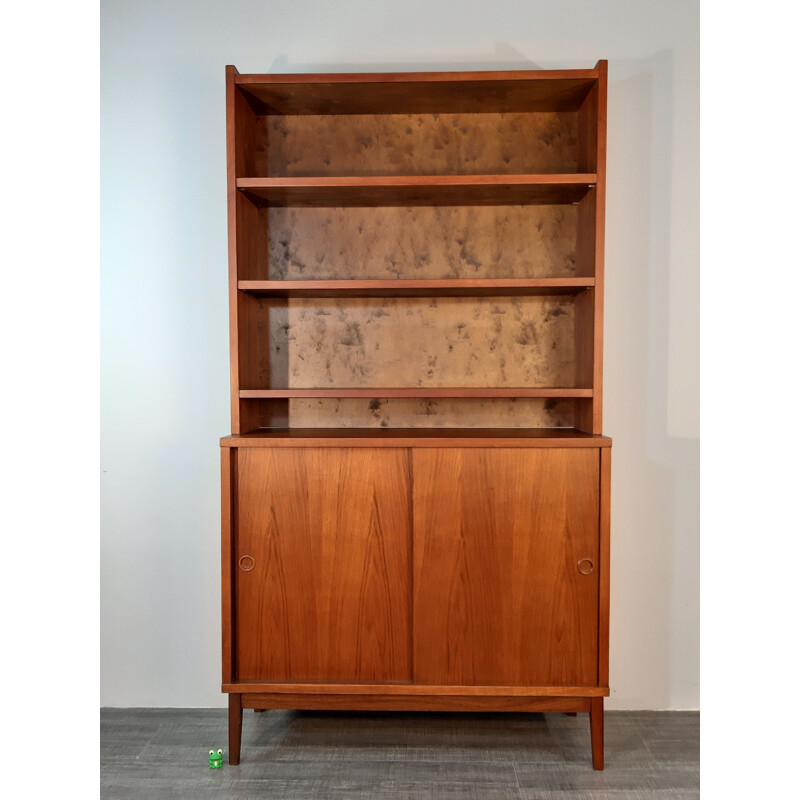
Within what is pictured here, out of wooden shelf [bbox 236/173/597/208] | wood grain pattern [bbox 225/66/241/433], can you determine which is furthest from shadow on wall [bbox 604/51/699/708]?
wood grain pattern [bbox 225/66/241/433]

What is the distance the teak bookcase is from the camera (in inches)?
78.2

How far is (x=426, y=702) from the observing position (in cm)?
201

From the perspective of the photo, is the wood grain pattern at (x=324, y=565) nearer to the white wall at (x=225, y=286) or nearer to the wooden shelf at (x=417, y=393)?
the wooden shelf at (x=417, y=393)

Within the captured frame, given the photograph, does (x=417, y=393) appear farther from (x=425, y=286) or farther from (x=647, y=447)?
(x=647, y=447)

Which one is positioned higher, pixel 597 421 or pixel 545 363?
pixel 545 363

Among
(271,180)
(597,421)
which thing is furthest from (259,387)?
(597,421)

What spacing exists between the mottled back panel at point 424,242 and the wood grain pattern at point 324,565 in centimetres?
73

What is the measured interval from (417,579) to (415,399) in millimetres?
676

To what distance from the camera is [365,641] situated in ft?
6.59

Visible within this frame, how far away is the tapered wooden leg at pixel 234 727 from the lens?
202 centimetres

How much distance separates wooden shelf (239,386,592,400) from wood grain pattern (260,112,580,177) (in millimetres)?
Answer: 805

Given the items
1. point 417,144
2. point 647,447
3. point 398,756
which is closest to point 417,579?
point 398,756
